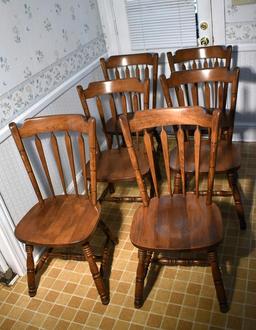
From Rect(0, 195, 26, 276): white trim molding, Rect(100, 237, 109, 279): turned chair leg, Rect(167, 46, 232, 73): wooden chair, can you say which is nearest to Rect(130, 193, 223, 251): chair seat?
Rect(100, 237, 109, 279): turned chair leg

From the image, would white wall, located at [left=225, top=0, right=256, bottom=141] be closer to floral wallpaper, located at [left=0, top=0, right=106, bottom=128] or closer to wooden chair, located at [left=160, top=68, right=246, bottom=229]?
wooden chair, located at [left=160, top=68, right=246, bottom=229]

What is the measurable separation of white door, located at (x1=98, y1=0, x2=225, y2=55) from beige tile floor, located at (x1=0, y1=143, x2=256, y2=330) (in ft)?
4.35

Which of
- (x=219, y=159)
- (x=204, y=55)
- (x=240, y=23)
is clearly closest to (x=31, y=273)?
(x=219, y=159)

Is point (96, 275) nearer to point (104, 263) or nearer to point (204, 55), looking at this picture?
point (104, 263)

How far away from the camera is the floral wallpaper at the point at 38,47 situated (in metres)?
1.64

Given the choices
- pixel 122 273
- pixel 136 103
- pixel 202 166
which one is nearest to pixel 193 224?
pixel 202 166

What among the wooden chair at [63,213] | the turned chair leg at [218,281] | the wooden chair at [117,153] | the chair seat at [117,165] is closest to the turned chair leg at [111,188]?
the wooden chair at [117,153]

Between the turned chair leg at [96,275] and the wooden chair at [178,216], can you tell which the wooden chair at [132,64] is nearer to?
the wooden chair at [178,216]

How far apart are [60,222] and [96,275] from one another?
0.99 ft

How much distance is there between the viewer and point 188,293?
159 centimetres

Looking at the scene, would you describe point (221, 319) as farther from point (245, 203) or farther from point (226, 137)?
point (226, 137)

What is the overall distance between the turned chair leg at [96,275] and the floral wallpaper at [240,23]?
175 centimetres

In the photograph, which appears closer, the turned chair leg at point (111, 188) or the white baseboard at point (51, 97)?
the white baseboard at point (51, 97)

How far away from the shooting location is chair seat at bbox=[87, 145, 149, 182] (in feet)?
5.99
